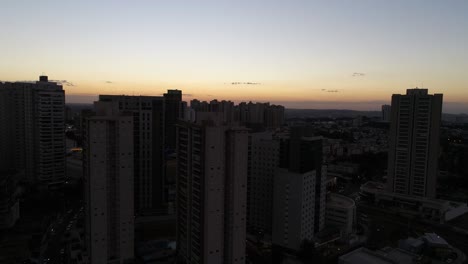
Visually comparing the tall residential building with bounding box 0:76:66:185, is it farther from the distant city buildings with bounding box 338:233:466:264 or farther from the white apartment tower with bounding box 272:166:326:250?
the distant city buildings with bounding box 338:233:466:264

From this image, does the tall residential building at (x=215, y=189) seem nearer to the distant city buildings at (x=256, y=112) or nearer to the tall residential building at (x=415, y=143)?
the tall residential building at (x=415, y=143)

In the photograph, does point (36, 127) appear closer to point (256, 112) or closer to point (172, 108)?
point (172, 108)

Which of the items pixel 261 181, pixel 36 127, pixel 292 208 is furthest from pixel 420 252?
pixel 36 127

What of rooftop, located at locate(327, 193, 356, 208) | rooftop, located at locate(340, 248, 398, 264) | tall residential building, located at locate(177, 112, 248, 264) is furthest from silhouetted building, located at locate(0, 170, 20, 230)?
rooftop, located at locate(327, 193, 356, 208)

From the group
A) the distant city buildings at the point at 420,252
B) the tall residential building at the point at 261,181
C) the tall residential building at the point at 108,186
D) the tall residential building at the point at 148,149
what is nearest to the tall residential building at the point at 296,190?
the tall residential building at the point at 261,181

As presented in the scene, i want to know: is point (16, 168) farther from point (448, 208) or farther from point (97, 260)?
point (448, 208)

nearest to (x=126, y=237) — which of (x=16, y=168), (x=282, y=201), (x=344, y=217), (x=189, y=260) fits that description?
(x=189, y=260)
